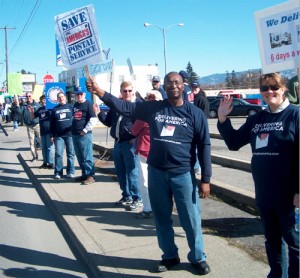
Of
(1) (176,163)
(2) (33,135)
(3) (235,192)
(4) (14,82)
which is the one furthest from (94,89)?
(4) (14,82)

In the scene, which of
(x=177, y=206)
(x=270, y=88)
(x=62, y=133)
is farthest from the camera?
(x=62, y=133)

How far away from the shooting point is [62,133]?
9180 mm

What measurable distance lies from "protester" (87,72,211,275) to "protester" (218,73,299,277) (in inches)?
28.6

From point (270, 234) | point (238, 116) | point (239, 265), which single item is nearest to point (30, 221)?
point (239, 265)

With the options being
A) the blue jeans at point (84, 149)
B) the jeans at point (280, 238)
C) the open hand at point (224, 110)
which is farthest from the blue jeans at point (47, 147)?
the jeans at point (280, 238)

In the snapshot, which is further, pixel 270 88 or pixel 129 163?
pixel 129 163

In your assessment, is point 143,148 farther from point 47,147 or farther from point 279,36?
point 47,147

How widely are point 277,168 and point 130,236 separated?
8.75 ft

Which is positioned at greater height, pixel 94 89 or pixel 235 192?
pixel 94 89

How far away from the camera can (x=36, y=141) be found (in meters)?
12.5

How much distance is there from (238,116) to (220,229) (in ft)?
92.5

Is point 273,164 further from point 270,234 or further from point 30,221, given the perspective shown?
point 30,221

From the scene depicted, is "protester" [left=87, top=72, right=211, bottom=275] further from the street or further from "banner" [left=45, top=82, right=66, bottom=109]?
"banner" [left=45, top=82, right=66, bottom=109]

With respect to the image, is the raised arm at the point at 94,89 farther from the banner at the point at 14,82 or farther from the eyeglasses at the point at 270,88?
the banner at the point at 14,82
